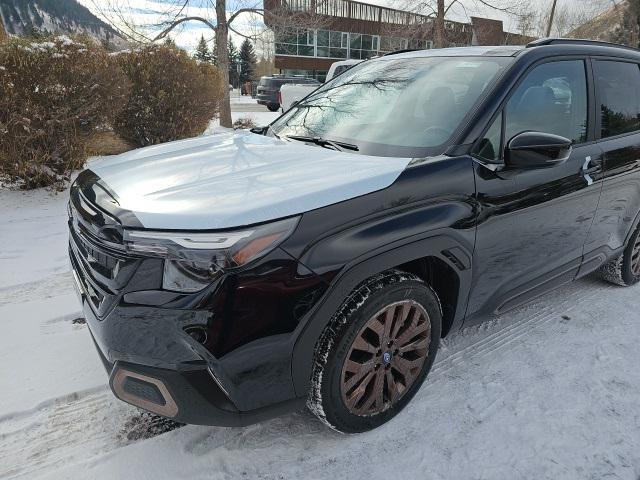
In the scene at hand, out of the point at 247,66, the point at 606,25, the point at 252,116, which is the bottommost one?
the point at 252,116

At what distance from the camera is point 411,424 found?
91.6 inches

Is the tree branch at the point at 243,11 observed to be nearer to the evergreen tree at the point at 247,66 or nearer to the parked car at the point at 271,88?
the parked car at the point at 271,88

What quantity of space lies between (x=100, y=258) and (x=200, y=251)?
48cm

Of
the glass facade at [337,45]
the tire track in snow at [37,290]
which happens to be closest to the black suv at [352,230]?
the tire track in snow at [37,290]

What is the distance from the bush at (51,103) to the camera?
212 inches

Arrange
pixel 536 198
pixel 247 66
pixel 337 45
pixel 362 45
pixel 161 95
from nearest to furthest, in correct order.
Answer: pixel 536 198
pixel 161 95
pixel 362 45
pixel 337 45
pixel 247 66

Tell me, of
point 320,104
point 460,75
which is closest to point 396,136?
point 460,75

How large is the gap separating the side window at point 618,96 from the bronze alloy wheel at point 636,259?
0.95 metres

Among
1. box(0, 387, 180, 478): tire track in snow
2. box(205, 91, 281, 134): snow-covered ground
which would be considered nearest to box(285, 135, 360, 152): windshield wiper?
box(0, 387, 180, 478): tire track in snow

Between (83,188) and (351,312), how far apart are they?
1.44 meters

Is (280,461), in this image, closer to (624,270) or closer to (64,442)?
(64,442)

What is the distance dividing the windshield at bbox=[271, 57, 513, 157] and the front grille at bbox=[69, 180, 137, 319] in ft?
4.17

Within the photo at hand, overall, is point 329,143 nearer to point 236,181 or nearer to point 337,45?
point 236,181

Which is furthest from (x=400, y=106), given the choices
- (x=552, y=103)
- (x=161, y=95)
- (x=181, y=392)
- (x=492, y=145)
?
(x=161, y=95)
